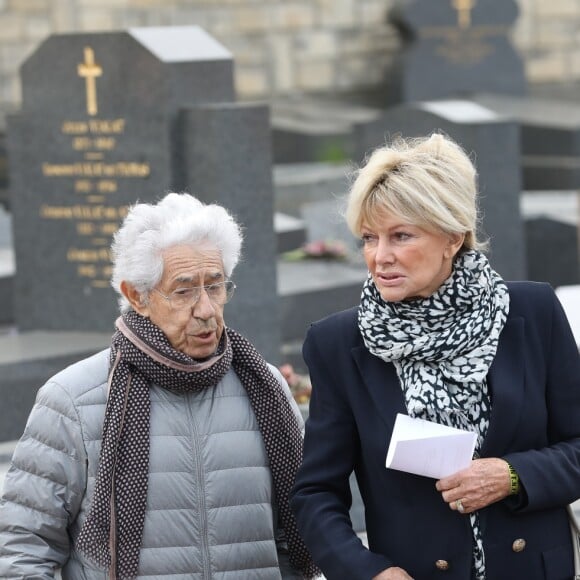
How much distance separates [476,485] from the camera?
307 cm

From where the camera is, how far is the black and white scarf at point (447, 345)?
3098mm

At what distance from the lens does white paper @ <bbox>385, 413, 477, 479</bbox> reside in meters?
3.03

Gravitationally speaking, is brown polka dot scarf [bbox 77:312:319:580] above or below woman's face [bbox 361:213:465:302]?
below

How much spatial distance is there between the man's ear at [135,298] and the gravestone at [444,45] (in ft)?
55.8

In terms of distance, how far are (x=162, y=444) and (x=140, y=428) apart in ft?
0.22

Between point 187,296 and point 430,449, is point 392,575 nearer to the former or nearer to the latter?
point 430,449

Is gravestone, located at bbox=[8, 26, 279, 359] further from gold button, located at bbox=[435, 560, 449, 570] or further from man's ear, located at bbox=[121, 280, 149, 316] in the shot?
gold button, located at bbox=[435, 560, 449, 570]

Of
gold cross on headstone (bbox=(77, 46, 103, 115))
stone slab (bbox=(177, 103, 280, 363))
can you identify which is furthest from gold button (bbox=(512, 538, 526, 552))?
gold cross on headstone (bbox=(77, 46, 103, 115))

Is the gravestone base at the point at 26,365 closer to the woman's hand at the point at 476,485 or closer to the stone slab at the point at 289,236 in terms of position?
the stone slab at the point at 289,236

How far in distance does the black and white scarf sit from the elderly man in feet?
1.37

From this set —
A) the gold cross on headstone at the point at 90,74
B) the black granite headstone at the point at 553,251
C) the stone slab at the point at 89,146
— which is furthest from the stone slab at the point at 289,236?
the gold cross on headstone at the point at 90,74

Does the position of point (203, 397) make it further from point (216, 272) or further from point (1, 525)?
point (1, 525)

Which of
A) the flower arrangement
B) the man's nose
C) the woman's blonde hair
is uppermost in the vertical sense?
the woman's blonde hair

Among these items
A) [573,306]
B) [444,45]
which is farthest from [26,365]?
[444,45]
